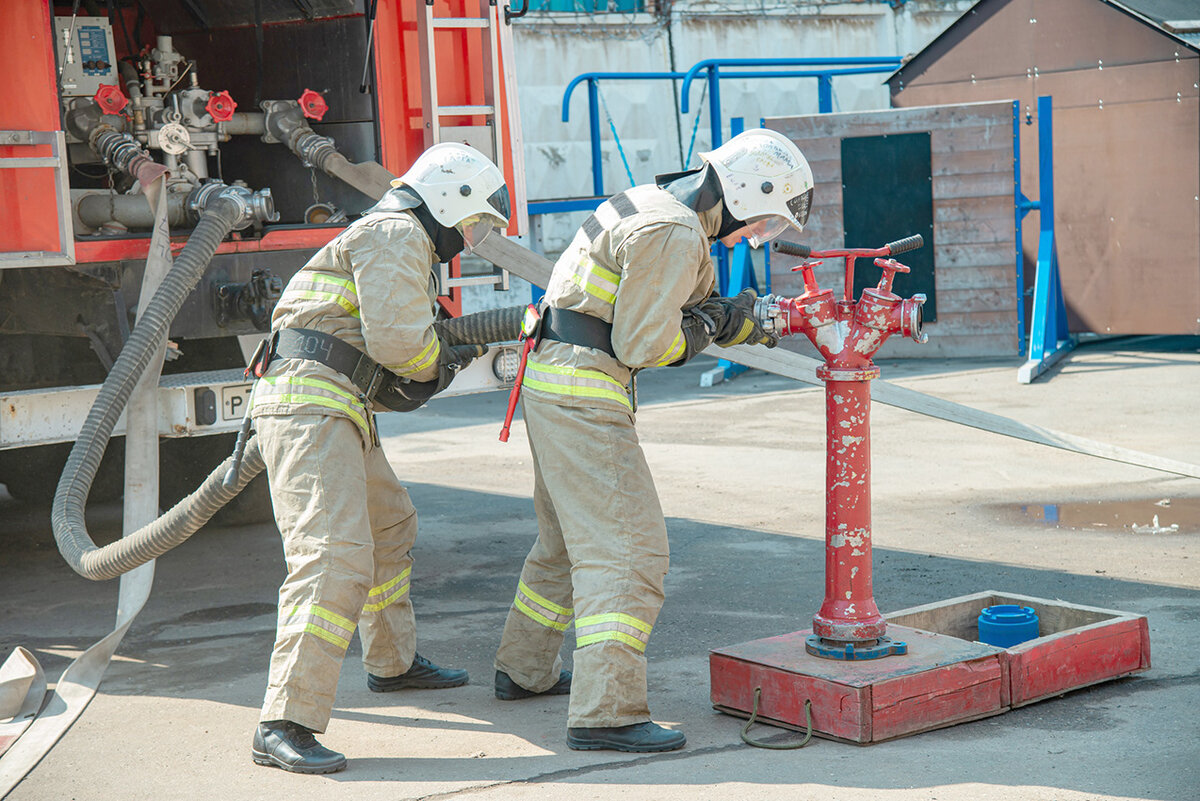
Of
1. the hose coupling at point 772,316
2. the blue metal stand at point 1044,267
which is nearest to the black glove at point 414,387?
the hose coupling at point 772,316

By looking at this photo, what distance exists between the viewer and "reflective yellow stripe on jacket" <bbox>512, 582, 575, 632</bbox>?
13.2 ft

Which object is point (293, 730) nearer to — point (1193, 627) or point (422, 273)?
point (422, 273)

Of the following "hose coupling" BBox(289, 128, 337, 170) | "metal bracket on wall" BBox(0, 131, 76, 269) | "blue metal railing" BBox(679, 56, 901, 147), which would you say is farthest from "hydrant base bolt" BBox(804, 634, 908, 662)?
"blue metal railing" BBox(679, 56, 901, 147)

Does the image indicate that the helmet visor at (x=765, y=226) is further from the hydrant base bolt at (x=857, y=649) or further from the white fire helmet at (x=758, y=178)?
the hydrant base bolt at (x=857, y=649)

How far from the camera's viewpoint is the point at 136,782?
353 centimetres

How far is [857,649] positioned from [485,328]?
148cm

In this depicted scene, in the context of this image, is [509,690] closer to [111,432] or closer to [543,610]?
A: [543,610]

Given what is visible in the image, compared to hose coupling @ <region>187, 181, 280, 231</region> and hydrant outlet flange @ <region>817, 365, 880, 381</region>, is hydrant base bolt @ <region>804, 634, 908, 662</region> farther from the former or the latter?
hose coupling @ <region>187, 181, 280, 231</region>

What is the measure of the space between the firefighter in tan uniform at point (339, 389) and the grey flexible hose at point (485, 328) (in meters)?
0.27

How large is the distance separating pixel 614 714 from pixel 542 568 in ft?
1.98

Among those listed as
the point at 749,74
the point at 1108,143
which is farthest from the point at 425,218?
the point at 1108,143

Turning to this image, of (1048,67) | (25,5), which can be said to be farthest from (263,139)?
(1048,67)

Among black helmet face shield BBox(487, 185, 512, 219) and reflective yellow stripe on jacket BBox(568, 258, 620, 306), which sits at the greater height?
black helmet face shield BBox(487, 185, 512, 219)

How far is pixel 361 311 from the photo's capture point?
366cm
